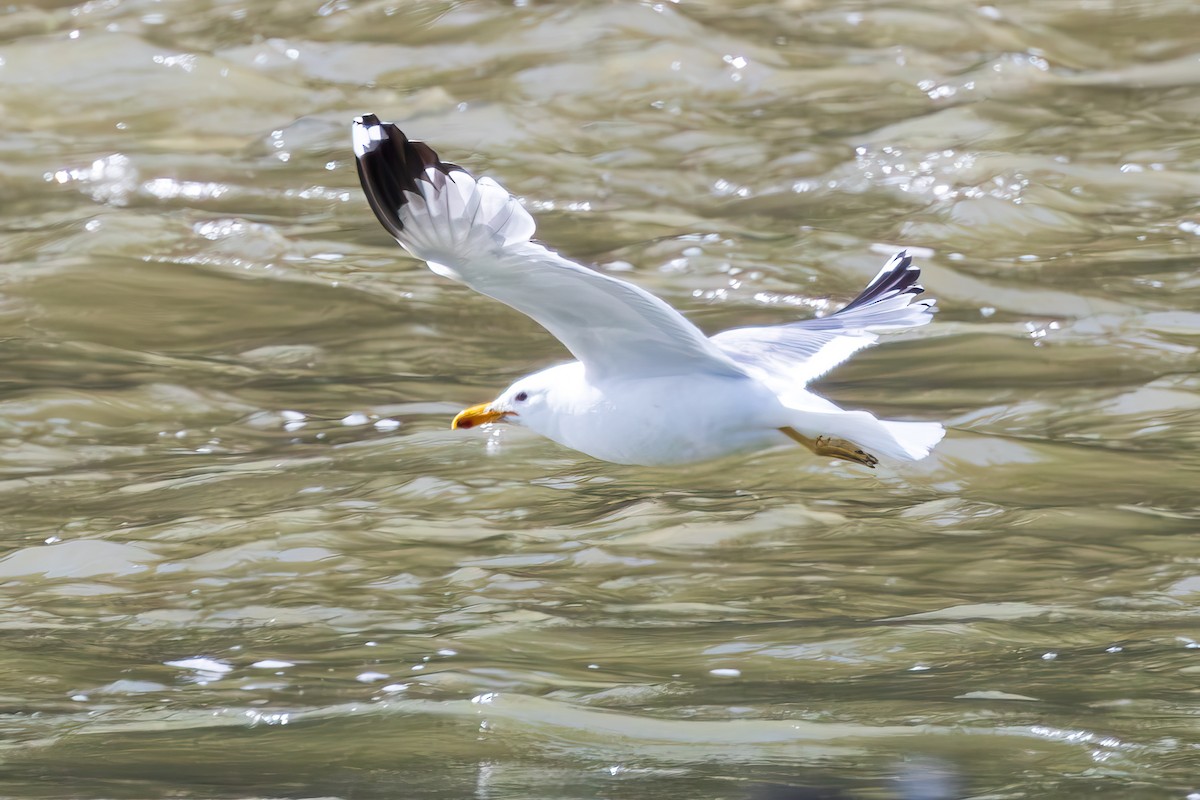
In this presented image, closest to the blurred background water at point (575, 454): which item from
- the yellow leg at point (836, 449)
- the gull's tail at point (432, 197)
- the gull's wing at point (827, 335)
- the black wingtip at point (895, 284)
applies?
the yellow leg at point (836, 449)

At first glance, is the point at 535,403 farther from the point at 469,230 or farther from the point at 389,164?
the point at 389,164

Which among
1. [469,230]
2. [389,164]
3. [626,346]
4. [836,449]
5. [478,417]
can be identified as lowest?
[836,449]

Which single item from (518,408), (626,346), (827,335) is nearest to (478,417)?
(518,408)

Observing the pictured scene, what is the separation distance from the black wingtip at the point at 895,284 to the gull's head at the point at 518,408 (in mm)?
1119

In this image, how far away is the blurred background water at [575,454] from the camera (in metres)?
5.43

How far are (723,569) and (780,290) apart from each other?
333cm

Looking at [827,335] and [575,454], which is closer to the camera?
[827,335]

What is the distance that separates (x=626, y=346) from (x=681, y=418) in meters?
0.28

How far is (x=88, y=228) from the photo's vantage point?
11.1 meters

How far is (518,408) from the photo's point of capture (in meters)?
6.05

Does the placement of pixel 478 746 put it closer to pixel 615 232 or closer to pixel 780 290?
pixel 780 290

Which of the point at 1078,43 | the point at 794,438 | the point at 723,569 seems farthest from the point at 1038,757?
the point at 1078,43

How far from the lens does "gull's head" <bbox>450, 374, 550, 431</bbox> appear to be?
596cm

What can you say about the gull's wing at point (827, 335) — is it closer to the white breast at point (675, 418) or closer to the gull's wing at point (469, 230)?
the white breast at point (675, 418)
